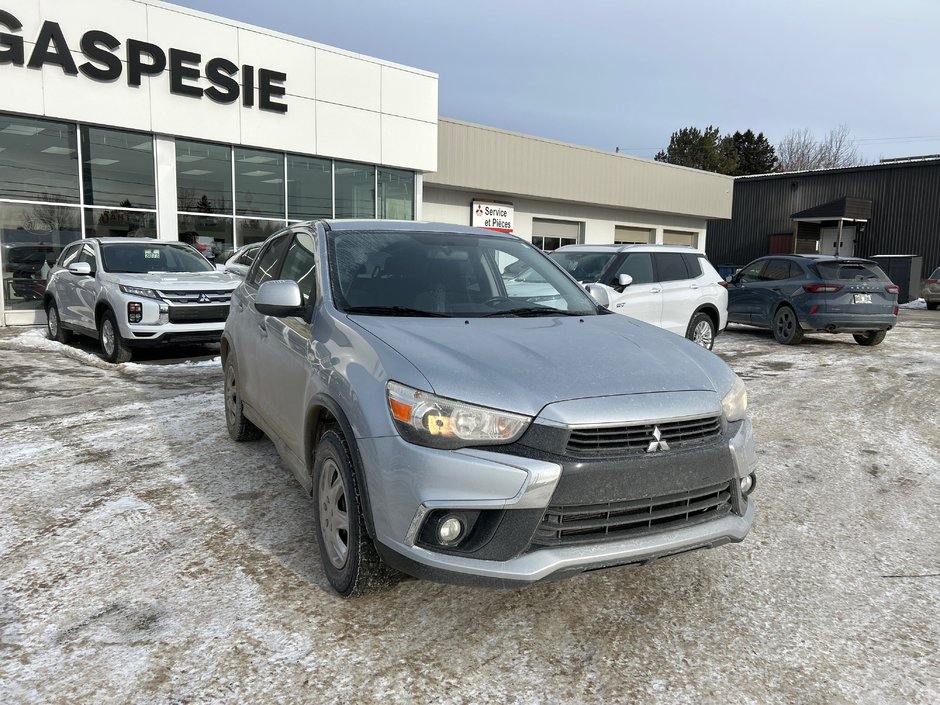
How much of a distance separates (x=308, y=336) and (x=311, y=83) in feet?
48.3

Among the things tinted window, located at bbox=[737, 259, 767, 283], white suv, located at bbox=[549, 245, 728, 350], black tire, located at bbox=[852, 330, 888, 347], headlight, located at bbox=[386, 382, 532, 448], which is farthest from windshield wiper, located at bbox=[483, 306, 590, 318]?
black tire, located at bbox=[852, 330, 888, 347]

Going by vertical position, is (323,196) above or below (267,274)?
above

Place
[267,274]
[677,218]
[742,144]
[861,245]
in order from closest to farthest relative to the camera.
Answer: [267,274], [677,218], [861,245], [742,144]

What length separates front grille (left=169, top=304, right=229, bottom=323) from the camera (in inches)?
347

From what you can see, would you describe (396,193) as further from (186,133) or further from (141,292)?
(141,292)

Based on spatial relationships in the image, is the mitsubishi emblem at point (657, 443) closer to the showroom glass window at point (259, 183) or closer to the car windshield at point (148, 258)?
the car windshield at point (148, 258)

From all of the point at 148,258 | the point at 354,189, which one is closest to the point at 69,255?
the point at 148,258

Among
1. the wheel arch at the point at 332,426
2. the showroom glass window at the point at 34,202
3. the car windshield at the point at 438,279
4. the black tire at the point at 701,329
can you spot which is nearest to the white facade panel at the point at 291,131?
the showroom glass window at the point at 34,202

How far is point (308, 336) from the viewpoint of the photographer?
3512 mm

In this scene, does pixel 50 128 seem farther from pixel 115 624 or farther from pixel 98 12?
pixel 115 624

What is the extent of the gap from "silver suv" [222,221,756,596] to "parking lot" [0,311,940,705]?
14.4 inches

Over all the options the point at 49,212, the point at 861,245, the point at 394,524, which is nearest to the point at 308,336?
the point at 394,524

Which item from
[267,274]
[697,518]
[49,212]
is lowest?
[697,518]

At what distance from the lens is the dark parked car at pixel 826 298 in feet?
38.0
